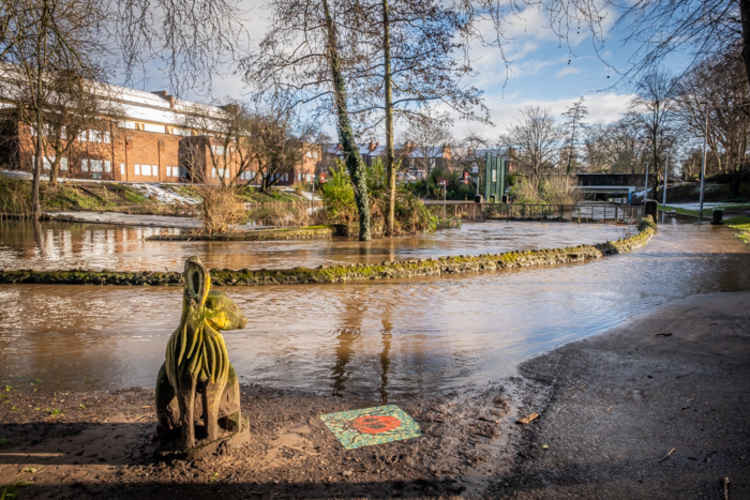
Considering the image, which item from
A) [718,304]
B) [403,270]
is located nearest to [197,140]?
[403,270]

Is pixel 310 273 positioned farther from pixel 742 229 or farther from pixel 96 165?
pixel 96 165

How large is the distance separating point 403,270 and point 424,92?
28.4 feet

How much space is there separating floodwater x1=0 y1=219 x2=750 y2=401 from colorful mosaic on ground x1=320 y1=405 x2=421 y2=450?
1.54 feet

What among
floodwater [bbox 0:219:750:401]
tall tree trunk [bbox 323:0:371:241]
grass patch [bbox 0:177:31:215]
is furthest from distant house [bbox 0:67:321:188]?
floodwater [bbox 0:219:750:401]

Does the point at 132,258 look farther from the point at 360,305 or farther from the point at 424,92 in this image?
the point at 424,92

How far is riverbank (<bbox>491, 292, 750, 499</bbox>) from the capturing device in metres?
3.17

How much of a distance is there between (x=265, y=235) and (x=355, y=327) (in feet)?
41.4

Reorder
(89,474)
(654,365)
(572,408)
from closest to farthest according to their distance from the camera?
(89,474)
(572,408)
(654,365)

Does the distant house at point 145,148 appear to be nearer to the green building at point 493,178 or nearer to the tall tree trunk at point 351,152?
the green building at point 493,178

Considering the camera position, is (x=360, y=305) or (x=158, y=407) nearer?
(x=158, y=407)

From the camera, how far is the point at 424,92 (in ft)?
57.8

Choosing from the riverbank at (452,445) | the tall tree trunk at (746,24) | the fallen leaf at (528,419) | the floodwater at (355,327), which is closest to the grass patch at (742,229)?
the floodwater at (355,327)

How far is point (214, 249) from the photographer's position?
16.0 meters

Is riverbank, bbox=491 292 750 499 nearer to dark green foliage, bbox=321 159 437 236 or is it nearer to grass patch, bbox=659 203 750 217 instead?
dark green foliage, bbox=321 159 437 236
